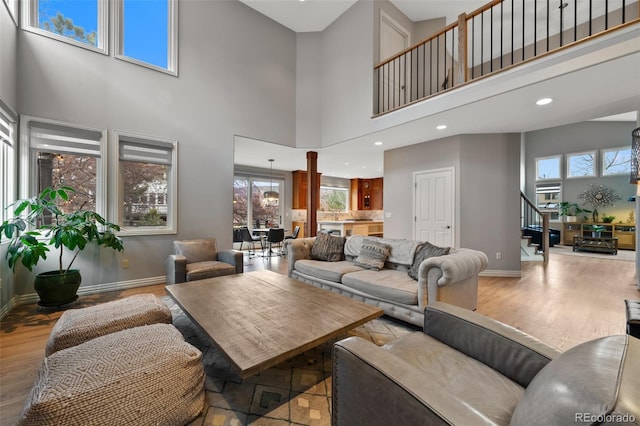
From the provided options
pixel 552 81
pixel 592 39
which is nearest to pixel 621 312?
pixel 552 81

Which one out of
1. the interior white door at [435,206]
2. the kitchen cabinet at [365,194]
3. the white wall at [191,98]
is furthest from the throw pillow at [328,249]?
the kitchen cabinet at [365,194]

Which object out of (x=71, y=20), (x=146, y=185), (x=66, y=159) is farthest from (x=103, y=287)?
(x=71, y=20)

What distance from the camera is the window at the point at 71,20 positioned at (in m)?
3.39

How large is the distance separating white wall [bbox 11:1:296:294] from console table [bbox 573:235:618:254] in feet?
29.8

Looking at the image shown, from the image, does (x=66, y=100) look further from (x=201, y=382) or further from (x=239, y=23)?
(x=201, y=382)

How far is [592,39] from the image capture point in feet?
8.46

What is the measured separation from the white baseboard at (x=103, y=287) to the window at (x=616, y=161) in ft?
42.0

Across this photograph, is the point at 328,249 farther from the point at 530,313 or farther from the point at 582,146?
the point at 582,146

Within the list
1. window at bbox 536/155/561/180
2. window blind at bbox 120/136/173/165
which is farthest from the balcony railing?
window at bbox 536/155/561/180

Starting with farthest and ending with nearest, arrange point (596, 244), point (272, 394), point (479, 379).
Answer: point (596, 244), point (272, 394), point (479, 379)

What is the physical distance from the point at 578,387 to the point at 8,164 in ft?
16.6

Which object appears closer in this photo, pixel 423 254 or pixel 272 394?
pixel 272 394

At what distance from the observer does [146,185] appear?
4.27 metres

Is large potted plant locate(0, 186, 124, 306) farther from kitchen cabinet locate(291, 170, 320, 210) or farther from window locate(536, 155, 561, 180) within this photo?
window locate(536, 155, 561, 180)
